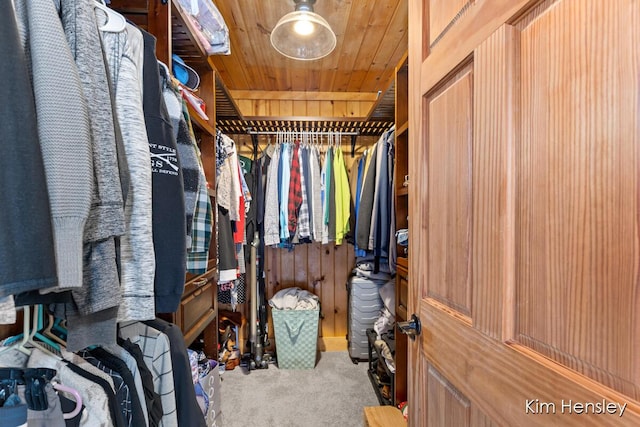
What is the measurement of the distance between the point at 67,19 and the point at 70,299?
52 centimetres

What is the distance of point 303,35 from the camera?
1.47 meters

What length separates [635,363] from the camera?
1.17 ft

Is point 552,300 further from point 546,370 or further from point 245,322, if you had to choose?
point 245,322

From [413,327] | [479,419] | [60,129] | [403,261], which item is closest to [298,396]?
[403,261]

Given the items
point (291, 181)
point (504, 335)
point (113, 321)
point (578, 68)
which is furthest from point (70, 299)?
point (291, 181)

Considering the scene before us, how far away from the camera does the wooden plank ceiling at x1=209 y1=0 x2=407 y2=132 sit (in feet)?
5.28

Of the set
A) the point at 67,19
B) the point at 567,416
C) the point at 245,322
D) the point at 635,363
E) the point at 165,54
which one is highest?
the point at 165,54

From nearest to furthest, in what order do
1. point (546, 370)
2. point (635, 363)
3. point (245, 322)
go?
point (635, 363), point (546, 370), point (245, 322)

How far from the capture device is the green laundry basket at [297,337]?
2.31 m

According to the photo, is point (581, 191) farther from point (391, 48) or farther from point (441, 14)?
point (391, 48)

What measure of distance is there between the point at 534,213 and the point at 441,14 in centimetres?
59

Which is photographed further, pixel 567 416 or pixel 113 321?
pixel 113 321

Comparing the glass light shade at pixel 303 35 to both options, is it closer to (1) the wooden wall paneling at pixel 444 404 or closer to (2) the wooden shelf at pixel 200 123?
(2) the wooden shelf at pixel 200 123

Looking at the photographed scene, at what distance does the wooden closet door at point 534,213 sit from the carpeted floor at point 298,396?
123 centimetres
